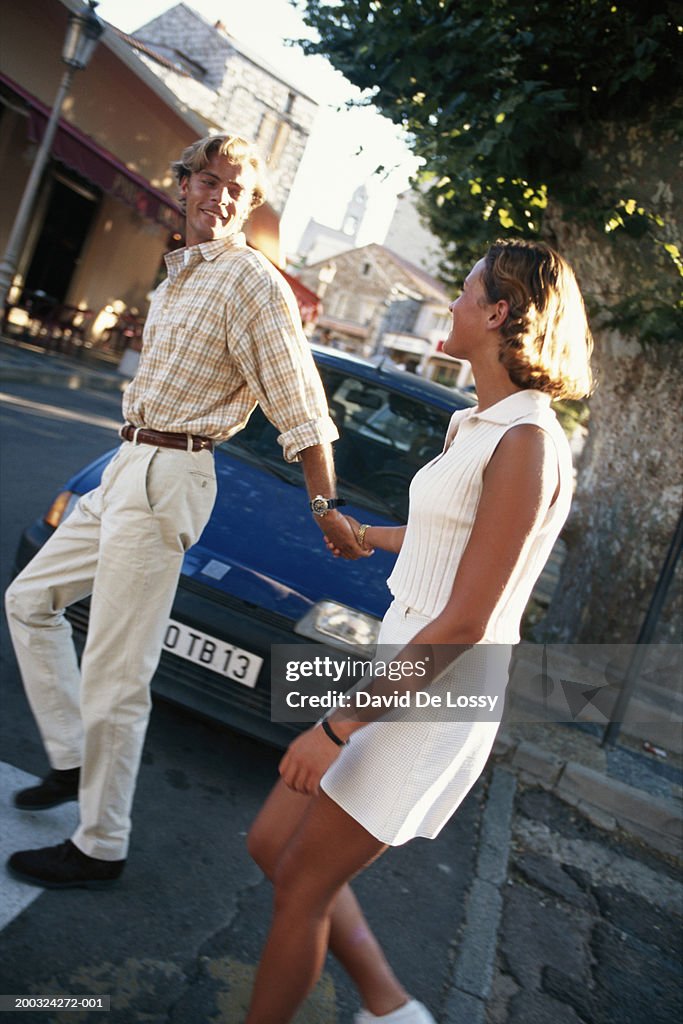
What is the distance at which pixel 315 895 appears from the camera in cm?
182

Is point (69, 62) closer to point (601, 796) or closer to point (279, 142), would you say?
point (601, 796)

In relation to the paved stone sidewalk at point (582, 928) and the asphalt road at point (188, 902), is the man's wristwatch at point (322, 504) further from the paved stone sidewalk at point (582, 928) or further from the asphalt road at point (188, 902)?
the paved stone sidewalk at point (582, 928)

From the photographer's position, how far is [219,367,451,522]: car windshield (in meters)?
4.50

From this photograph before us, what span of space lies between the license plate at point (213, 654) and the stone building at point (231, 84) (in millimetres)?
29115

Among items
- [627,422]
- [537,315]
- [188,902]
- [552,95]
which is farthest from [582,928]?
[552,95]

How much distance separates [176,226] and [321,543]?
1377 cm

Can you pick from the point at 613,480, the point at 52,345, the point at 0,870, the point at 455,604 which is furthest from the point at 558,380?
the point at 52,345

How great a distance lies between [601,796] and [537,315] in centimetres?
360

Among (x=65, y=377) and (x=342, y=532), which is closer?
(x=342, y=532)

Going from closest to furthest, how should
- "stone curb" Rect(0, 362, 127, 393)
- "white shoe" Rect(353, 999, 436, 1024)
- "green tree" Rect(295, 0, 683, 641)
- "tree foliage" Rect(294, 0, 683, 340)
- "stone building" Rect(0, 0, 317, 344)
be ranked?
"white shoe" Rect(353, 999, 436, 1024), "tree foliage" Rect(294, 0, 683, 340), "green tree" Rect(295, 0, 683, 641), "stone curb" Rect(0, 362, 127, 393), "stone building" Rect(0, 0, 317, 344)

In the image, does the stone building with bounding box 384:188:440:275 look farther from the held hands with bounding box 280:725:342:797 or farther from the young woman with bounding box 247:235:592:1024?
the held hands with bounding box 280:725:342:797

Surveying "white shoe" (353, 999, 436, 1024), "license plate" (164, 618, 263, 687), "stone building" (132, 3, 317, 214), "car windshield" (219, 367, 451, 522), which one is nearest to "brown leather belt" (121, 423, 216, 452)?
"license plate" (164, 618, 263, 687)

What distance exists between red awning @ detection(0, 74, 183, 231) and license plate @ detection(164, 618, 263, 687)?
8428 mm

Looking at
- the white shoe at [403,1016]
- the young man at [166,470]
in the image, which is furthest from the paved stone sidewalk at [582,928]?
the young man at [166,470]
